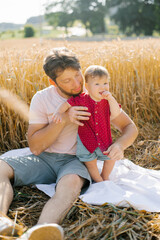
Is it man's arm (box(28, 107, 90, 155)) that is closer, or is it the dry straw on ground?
the dry straw on ground

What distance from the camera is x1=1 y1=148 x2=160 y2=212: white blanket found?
5.35 ft

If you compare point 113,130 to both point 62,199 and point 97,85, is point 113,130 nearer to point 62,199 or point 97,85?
point 97,85

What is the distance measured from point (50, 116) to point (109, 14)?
112ft

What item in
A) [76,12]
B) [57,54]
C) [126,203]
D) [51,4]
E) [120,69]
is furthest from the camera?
[51,4]

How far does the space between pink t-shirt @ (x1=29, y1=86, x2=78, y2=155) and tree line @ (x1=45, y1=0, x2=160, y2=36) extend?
28003 millimetres

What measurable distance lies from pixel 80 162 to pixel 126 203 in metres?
0.40

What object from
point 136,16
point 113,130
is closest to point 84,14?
point 136,16

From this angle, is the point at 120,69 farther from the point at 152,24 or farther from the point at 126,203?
the point at 152,24

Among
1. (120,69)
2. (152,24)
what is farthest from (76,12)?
(120,69)

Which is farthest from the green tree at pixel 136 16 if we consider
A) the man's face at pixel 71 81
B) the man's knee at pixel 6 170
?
the man's knee at pixel 6 170

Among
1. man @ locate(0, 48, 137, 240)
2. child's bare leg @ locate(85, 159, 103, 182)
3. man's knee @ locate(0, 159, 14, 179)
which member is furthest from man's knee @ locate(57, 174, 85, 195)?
man's knee @ locate(0, 159, 14, 179)

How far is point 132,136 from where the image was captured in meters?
1.85

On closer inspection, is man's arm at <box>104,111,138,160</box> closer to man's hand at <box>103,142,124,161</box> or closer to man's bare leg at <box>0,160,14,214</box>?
man's hand at <box>103,142,124,161</box>

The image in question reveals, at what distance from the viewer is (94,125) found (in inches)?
69.4
